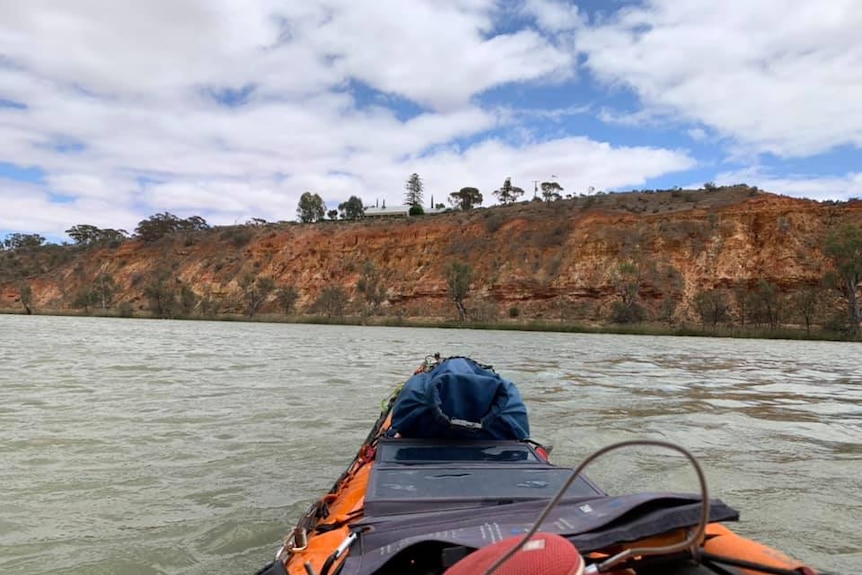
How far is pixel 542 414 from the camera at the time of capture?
812cm

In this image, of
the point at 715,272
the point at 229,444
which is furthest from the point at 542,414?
the point at 715,272

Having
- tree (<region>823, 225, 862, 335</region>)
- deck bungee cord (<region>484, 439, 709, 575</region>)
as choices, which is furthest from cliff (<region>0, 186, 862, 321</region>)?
deck bungee cord (<region>484, 439, 709, 575</region>)

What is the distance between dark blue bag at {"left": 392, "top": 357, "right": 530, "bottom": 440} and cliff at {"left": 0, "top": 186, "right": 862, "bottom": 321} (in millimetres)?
36970

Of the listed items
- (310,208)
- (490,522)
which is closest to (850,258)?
(490,522)

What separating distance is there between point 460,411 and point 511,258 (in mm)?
43846

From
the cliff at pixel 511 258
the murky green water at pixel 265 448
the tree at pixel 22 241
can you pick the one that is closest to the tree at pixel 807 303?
the cliff at pixel 511 258

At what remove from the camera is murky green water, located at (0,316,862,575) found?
12.6 ft

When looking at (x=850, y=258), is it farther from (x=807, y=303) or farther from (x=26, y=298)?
(x=26, y=298)

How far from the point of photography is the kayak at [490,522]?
1632 millimetres

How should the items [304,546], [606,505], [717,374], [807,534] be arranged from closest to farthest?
[606,505], [304,546], [807,534], [717,374]

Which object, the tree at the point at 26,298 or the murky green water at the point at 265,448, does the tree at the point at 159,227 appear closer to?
the tree at the point at 26,298

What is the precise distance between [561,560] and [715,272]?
143ft

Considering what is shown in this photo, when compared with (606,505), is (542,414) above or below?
below

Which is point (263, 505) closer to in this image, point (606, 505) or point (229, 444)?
point (229, 444)
